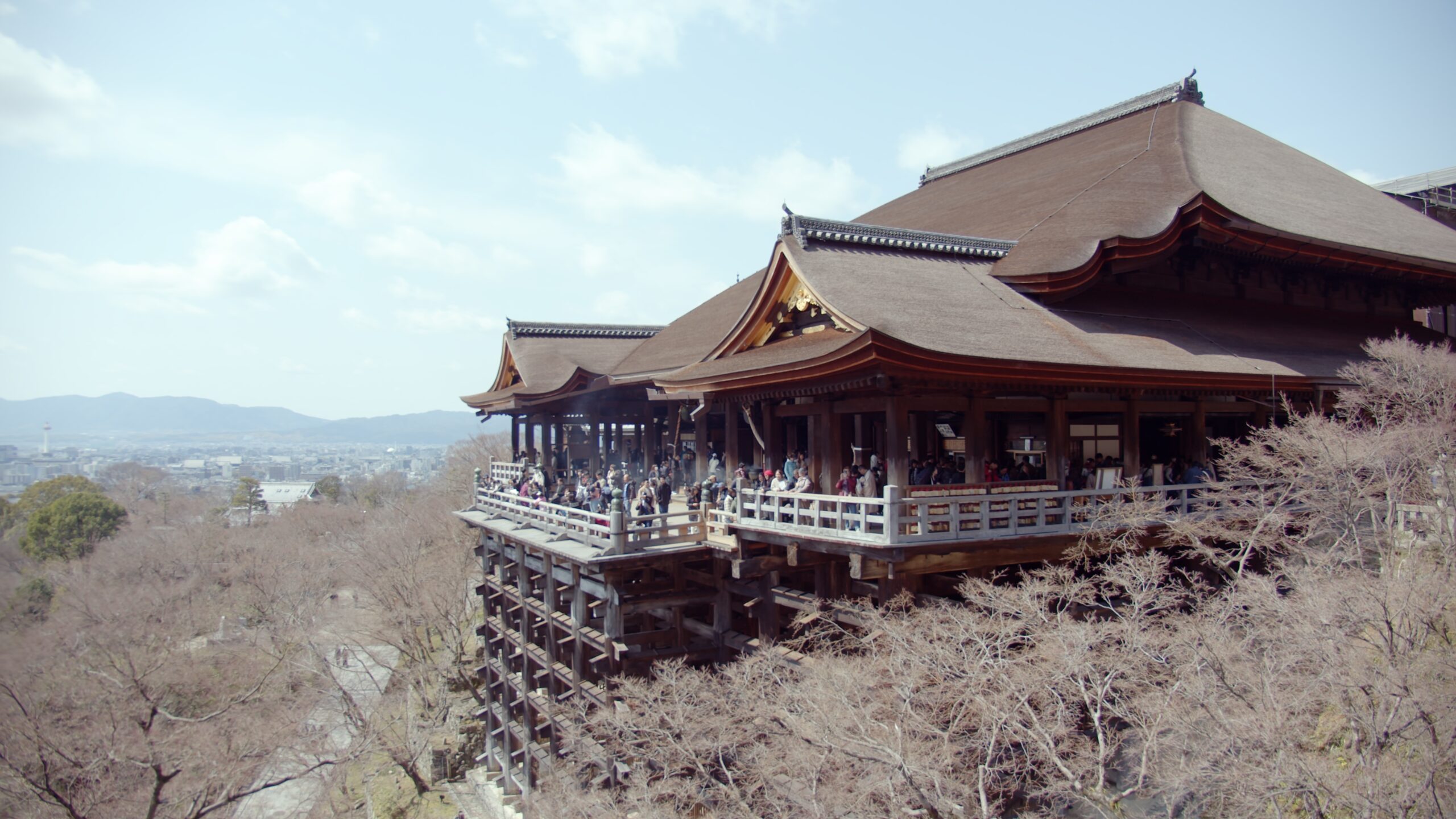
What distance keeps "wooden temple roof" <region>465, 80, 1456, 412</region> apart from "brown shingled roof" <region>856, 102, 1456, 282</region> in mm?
71

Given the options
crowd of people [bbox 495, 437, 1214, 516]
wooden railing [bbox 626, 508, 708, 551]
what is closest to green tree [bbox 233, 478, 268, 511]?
crowd of people [bbox 495, 437, 1214, 516]

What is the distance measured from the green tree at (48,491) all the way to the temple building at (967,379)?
5541 cm

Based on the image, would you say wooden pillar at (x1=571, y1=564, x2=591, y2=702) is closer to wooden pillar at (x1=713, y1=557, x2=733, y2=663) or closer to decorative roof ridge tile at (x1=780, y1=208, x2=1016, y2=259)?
wooden pillar at (x1=713, y1=557, x2=733, y2=663)

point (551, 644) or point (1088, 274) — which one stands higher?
point (1088, 274)

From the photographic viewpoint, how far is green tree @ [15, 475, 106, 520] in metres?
62.2

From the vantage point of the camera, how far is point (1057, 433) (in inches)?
557

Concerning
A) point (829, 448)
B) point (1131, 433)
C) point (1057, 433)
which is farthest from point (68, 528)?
point (1131, 433)

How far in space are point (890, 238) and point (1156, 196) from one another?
20.3 feet

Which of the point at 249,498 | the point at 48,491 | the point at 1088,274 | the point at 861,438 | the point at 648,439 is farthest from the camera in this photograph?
the point at 249,498

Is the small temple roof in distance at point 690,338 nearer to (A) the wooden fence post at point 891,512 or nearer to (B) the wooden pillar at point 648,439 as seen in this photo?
(B) the wooden pillar at point 648,439

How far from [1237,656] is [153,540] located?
5730cm

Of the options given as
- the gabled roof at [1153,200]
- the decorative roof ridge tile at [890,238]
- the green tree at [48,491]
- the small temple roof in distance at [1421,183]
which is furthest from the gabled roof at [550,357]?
the green tree at [48,491]

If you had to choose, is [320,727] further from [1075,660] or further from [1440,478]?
[1440,478]

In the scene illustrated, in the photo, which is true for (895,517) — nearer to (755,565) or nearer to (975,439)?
(975,439)
